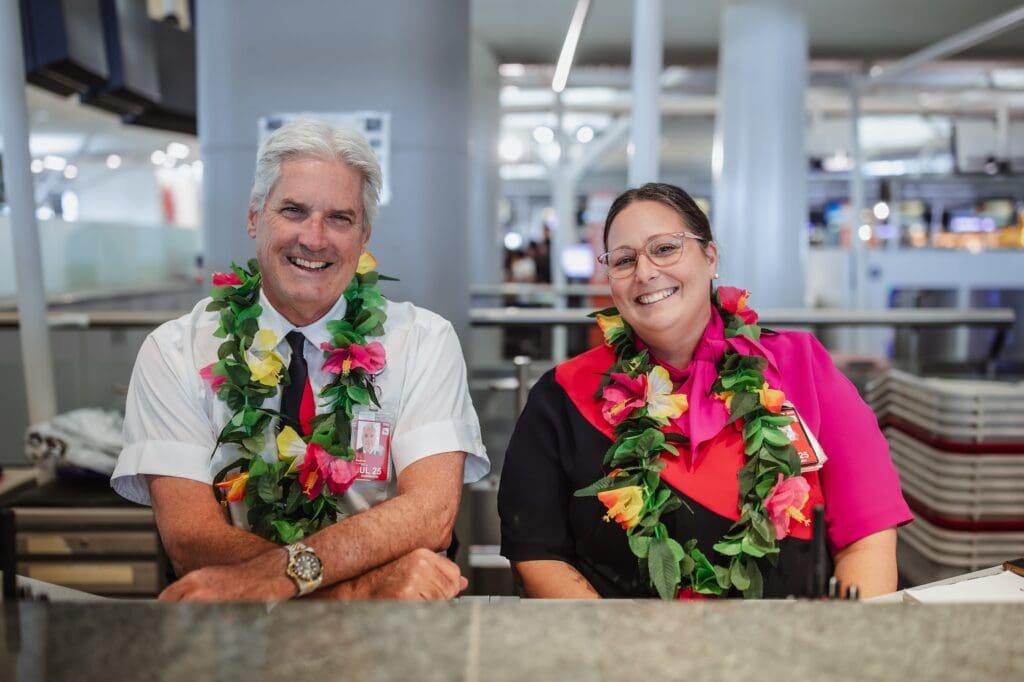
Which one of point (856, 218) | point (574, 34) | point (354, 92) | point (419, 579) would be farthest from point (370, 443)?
point (856, 218)

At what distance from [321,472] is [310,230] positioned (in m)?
0.51

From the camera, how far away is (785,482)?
1.86 metres

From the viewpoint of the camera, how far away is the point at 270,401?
2.02m


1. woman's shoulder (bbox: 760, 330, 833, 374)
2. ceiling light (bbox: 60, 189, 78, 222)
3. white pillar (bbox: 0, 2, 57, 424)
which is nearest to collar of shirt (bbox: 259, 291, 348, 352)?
woman's shoulder (bbox: 760, 330, 833, 374)

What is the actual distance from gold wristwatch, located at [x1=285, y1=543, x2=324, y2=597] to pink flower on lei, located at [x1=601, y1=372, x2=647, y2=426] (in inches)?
26.8

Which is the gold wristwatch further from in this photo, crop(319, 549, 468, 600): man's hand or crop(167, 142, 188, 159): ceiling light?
crop(167, 142, 188, 159): ceiling light

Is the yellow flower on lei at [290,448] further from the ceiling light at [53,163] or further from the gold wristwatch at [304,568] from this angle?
the ceiling light at [53,163]

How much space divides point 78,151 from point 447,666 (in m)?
19.6

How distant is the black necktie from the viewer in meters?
2.01

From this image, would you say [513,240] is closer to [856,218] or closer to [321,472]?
[856,218]

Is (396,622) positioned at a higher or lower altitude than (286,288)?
lower

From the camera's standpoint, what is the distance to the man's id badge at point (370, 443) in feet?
6.59

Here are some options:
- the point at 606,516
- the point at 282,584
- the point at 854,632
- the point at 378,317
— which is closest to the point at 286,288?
the point at 378,317

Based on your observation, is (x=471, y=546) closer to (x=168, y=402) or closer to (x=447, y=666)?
(x=168, y=402)
